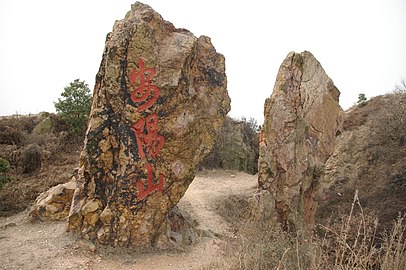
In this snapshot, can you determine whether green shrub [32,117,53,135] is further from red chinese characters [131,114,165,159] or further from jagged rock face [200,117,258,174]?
red chinese characters [131,114,165,159]

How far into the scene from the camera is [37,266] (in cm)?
592

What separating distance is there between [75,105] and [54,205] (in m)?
8.78

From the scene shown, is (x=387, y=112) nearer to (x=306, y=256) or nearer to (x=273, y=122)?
(x=273, y=122)

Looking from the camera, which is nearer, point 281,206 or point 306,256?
point 306,256

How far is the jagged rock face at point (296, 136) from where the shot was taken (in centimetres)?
901

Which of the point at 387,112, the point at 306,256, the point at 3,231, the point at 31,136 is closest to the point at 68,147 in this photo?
the point at 31,136

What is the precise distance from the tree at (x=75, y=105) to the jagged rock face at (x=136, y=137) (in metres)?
9.46

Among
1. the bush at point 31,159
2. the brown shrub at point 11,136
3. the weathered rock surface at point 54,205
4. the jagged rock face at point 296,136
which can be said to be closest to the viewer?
the weathered rock surface at point 54,205

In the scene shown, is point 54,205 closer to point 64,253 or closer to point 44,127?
point 64,253

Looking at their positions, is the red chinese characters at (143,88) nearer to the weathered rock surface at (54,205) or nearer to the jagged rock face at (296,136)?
the weathered rock surface at (54,205)

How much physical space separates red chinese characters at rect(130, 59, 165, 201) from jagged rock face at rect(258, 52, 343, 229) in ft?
10.9

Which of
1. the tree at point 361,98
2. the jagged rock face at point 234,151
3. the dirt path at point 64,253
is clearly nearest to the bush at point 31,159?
the dirt path at point 64,253

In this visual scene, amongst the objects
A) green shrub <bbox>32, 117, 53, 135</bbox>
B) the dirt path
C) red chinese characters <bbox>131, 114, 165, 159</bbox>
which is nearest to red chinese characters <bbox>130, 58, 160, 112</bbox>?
red chinese characters <bbox>131, 114, 165, 159</bbox>

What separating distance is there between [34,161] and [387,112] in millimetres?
16287
